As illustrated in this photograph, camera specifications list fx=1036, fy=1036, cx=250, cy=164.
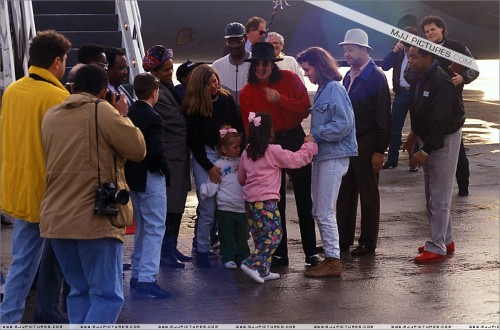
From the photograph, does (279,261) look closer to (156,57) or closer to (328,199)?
(328,199)

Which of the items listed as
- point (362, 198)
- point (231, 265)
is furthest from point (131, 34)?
point (231, 265)

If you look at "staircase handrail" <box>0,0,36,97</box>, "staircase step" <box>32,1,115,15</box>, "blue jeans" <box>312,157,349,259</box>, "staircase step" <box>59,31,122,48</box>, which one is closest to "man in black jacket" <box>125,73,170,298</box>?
"blue jeans" <box>312,157,349,259</box>

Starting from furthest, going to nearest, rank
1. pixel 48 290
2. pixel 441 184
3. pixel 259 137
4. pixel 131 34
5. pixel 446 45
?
pixel 131 34 < pixel 446 45 < pixel 441 184 < pixel 259 137 < pixel 48 290

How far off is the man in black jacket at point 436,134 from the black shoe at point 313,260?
795 millimetres

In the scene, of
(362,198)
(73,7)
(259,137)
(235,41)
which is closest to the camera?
(259,137)

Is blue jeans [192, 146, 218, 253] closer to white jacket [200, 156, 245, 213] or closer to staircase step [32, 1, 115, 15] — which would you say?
white jacket [200, 156, 245, 213]

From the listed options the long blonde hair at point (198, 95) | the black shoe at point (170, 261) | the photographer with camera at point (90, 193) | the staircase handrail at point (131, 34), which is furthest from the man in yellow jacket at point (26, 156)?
the staircase handrail at point (131, 34)

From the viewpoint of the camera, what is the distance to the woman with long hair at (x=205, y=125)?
806 centimetres

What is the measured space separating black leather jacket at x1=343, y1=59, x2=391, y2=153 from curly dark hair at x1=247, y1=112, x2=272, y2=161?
3.62 feet

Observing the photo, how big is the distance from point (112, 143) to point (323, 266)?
2721mm

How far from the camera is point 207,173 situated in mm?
8188

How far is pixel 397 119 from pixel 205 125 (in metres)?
5.74

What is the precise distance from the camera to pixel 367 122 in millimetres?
8531

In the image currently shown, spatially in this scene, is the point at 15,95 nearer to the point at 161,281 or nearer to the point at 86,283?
the point at 86,283
